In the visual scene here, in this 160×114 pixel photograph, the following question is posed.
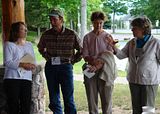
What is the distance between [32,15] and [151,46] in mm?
18266

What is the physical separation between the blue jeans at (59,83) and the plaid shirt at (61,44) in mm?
123

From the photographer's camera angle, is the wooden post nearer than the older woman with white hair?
No

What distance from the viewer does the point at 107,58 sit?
4.18 m

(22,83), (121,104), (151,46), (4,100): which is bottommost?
(121,104)

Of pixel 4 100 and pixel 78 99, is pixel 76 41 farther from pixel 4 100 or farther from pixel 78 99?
pixel 78 99

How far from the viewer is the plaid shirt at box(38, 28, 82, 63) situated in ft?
14.2

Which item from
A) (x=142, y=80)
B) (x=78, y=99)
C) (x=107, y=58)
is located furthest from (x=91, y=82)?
(x=78, y=99)

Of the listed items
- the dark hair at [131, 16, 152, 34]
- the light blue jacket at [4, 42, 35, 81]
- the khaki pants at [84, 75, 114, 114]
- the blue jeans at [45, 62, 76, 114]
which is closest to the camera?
the dark hair at [131, 16, 152, 34]

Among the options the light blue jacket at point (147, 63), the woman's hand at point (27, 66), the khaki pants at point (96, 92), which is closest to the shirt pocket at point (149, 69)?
the light blue jacket at point (147, 63)

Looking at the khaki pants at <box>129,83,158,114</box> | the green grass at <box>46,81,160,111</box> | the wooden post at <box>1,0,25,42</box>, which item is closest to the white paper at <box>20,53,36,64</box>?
the wooden post at <box>1,0,25,42</box>

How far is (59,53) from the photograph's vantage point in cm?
432

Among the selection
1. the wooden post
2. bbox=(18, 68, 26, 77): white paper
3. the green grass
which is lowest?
the green grass

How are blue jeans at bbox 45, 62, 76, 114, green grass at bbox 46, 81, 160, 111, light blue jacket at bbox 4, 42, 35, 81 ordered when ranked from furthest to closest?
green grass at bbox 46, 81, 160, 111
blue jeans at bbox 45, 62, 76, 114
light blue jacket at bbox 4, 42, 35, 81

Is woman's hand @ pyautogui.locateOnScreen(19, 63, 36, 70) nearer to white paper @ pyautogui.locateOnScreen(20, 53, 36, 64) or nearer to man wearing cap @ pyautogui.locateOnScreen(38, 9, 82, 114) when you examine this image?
white paper @ pyautogui.locateOnScreen(20, 53, 36, 64)
